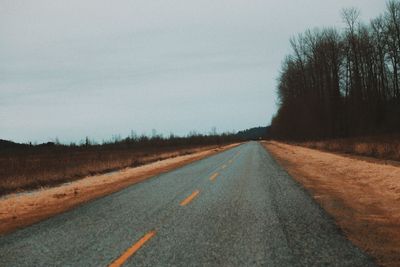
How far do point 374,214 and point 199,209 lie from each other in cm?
380

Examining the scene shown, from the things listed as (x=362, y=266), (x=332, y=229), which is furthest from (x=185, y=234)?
(x=362, y=266)

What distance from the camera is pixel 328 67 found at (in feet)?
187

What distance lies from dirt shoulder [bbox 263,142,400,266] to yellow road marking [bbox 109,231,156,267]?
3.28m

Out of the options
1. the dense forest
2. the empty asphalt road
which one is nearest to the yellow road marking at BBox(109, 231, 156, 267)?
the empty asphalt road

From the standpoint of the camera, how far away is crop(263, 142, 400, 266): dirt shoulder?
6086mm

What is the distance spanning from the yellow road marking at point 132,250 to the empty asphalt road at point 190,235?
1cm

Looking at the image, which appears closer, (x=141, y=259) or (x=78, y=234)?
(x=141, y=259)

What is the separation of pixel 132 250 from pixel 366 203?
21.2 ft

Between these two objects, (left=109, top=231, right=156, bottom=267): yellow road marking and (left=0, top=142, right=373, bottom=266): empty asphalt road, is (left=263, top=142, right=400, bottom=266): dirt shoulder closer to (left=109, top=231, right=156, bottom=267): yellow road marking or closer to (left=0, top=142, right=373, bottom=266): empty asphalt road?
(left=0, top=142, right=373, bottom=266): empty asphalt road

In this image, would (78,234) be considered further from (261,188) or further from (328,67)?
(328,67)

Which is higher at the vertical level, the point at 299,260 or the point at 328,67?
the point at 328,67

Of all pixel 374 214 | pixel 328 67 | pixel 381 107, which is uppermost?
pixel 328 67

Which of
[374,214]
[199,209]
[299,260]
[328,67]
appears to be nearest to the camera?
[299,260]

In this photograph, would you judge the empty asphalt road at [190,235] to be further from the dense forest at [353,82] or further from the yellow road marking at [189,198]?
the dense forest at [353,82]
